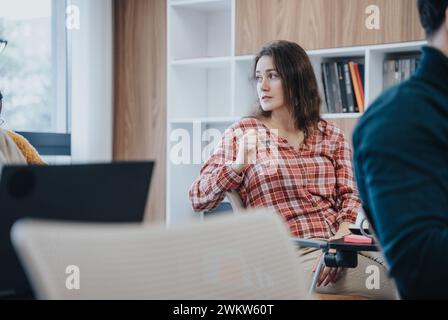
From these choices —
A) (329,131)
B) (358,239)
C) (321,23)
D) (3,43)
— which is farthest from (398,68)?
(3,43)

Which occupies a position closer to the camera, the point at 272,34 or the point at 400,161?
the point at 400,161

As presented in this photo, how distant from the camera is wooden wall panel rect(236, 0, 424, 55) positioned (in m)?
3.29

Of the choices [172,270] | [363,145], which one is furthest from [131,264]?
[363,145]

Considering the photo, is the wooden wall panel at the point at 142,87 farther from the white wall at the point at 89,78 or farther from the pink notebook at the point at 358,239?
the pink notebook at the point at 358,239

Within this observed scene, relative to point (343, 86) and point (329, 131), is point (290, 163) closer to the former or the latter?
point (329, 131)

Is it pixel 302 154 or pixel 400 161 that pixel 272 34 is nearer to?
pixel 302 154

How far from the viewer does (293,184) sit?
2480mm

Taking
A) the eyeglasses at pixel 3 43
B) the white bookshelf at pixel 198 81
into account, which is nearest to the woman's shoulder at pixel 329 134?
the white bookshelf at pixel 198 81

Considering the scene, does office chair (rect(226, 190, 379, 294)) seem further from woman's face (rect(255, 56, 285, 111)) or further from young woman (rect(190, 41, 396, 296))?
woman's face (rect(255, 56, 285, 111))

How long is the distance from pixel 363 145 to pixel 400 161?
8 centimetres

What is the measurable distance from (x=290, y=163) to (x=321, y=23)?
127 centimetres

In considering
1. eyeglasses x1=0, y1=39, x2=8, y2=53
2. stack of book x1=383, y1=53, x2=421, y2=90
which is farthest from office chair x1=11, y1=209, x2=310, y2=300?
stack of book x1=383, y1=53, x2=421, y2=90
